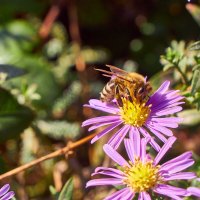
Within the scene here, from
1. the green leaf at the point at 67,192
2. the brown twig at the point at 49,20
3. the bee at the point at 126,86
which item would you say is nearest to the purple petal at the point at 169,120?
the bee at the point at 126,86

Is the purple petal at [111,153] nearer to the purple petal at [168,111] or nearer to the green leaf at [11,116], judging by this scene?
the purple petal at [168,111]

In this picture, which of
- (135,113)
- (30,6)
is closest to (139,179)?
(135,113)

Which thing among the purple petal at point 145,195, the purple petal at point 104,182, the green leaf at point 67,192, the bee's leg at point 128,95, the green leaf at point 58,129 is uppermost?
the green leaf at point 58,129

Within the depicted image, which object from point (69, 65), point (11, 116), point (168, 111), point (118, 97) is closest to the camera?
point (168, 111)

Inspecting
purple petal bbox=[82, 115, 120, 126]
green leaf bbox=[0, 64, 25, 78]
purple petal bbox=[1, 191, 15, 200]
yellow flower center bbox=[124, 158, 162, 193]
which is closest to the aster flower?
yellow flower center bbox=[124, 158, 162, 193]

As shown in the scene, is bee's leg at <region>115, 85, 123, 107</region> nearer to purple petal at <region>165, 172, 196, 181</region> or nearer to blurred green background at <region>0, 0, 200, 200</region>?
blurred green background at <region>0, 0, 200, 200</region>

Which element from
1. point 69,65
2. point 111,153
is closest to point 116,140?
point 111,153

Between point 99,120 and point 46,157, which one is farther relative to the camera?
point 46,157

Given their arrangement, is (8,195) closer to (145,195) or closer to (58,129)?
(145,195)
